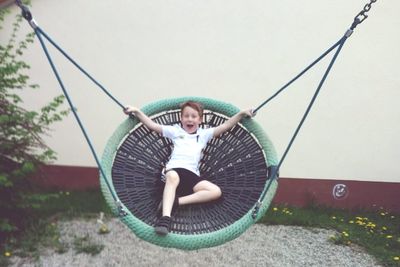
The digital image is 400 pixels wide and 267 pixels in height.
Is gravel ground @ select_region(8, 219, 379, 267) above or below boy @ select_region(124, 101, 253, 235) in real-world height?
below

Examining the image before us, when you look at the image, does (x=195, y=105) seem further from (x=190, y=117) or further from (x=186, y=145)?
(x=186, y=145)

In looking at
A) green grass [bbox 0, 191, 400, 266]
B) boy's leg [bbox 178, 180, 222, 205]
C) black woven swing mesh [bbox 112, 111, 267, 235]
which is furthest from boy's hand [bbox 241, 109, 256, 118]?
green grass [bbox 0, 191, 400, 266]

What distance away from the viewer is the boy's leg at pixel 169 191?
2350 millimetres

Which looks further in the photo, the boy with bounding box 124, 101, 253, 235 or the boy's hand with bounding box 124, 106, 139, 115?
the boy's hand with bounding box 124, 106, 139, 115

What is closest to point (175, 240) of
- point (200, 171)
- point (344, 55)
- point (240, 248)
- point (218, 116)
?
point (200, 171)

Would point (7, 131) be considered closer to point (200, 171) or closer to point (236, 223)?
point (200, 171)

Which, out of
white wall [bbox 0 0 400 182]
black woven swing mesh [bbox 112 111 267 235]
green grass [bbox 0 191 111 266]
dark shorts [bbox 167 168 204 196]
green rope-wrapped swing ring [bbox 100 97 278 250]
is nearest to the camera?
green rope-wrapped swing ring [bbox 100 97 278 250]

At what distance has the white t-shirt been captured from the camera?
2.67 m

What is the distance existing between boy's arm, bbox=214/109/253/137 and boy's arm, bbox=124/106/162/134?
1.07 ft

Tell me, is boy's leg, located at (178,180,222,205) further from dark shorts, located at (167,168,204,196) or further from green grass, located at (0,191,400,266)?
green grass, located at (0,191,400,266)

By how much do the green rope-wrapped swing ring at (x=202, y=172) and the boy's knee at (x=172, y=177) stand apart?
0.14 metres

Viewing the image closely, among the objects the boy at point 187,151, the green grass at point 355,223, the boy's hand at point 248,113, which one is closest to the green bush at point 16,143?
the boy at point 187,151

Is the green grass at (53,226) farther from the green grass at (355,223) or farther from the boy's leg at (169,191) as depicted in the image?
the green grass at (355,223)

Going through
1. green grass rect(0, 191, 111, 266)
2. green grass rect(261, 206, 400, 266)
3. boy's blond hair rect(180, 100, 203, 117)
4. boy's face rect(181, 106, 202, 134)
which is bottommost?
green grass rect(0, 191, 111, 266)
